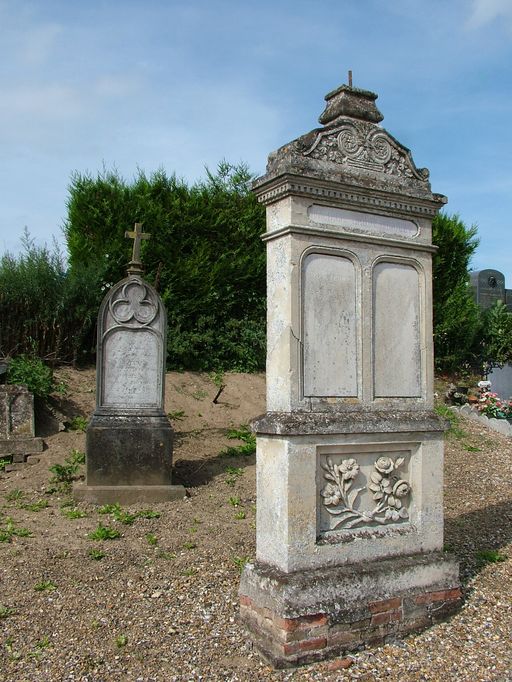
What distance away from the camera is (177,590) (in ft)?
14.2

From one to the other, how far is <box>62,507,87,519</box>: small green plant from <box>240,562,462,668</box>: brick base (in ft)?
8.57

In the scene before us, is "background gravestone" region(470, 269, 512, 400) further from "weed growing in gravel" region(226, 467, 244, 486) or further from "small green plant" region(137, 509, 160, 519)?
"small green plant" region(137, 509, 160, 519)

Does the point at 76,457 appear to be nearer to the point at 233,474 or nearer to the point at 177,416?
the point at 233,474

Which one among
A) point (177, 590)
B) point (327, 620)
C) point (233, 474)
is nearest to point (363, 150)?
point (327, 620)

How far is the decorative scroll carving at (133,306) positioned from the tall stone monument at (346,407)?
136 inches

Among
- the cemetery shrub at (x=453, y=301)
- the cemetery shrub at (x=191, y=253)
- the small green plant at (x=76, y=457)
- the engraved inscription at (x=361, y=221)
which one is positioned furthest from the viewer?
the cemetery shrub at (x=453, y=301)

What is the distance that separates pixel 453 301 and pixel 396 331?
9.09 m

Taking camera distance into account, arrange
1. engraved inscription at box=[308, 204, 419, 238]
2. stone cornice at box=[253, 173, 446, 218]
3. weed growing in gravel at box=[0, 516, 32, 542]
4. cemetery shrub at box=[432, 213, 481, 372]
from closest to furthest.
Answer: stone cornice at box=[253, 173, 446, 218] → engraved inscription at box=[308, 204, 419, 238] → weed growing in gravel at box=[0, 516, 32, 542] → cemetery shrub at box=[432, 213, 481, 372]

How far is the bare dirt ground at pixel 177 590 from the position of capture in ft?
11.4

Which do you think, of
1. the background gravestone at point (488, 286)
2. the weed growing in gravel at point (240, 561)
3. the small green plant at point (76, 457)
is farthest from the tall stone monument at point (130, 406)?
the background gravestone at point (488, 286)

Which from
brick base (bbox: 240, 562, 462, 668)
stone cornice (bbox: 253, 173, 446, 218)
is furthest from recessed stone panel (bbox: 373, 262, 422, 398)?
brick base (bbox: 240, 562, 462, 668)

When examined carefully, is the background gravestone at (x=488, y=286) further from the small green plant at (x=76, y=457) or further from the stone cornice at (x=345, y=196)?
the stone cornice at (x=345, y=196)

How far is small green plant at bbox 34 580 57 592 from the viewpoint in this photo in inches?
168

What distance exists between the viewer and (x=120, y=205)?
1145cm
